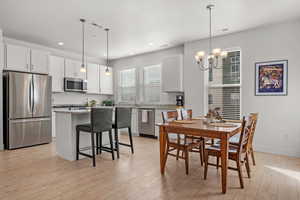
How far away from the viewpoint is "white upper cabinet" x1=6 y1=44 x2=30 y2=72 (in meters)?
4.45

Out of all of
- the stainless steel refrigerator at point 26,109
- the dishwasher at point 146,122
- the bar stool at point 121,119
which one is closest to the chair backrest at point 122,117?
the bar stool at point 121,119

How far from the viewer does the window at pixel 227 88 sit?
4543 millimetres

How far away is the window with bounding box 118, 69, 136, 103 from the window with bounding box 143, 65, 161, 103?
1.54 feet

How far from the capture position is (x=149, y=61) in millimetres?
6434

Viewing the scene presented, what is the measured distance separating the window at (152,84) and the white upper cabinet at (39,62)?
2956 mm

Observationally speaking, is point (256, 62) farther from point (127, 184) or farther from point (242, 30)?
point (127, 184)

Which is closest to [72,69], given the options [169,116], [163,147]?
[169,116]

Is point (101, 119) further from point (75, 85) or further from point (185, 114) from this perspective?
point (75, 85)

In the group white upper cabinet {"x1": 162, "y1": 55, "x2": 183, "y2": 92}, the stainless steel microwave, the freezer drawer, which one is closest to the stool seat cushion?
the freezer drawer

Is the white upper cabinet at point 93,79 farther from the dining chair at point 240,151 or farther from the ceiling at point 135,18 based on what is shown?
the dining chair at point 240,151

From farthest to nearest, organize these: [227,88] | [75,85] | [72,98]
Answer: [72,98] < [75,85] < [227,88]

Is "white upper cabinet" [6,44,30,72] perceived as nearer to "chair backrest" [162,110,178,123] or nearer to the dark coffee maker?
"chair backrest" [162,110,178,123]

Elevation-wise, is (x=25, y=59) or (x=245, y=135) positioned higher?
(x=25, y=59)

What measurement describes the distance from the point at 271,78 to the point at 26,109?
549 centimetres
